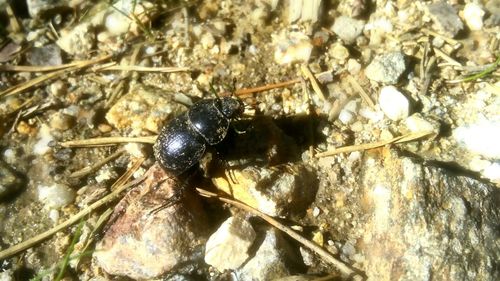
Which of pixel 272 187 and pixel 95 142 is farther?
pixel 95 142

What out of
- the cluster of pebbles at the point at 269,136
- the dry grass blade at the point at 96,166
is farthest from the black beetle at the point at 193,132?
the dry grass blade at the point at 96,166

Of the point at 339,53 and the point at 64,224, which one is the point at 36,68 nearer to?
the point at 64,224

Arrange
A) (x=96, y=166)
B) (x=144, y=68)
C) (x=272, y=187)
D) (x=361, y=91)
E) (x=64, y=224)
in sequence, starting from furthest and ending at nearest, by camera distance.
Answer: (x=144, y=68) → (x=361, y=91) → (x=96, y=166) → (x=64, y=224) → (x=272, y=187)

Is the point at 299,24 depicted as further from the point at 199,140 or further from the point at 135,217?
the point at 135,217

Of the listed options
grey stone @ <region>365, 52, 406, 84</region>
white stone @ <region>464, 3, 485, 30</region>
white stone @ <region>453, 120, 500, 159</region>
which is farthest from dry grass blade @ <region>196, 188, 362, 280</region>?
white stone @ <region>464, 3, 485, 30</region>

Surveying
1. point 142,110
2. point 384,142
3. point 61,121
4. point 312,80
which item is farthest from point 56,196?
point 384,142

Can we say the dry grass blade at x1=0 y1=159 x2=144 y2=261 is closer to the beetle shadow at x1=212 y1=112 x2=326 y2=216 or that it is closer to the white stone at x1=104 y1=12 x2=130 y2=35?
the beetle shadow at x1=212 y1=112 x2=326 y2=216

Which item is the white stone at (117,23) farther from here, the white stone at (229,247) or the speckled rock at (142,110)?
the white stone at (229,247)
